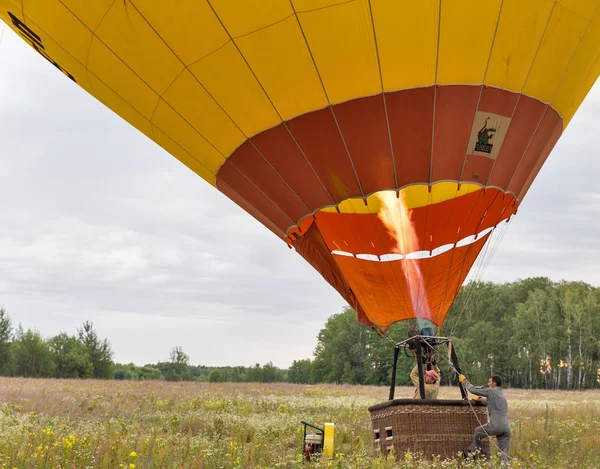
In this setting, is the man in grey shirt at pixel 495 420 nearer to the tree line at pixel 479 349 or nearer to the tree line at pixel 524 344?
the tree line at pixel 479 349

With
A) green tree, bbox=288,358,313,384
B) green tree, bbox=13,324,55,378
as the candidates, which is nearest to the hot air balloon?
green tree, bbox=13,324,55,378

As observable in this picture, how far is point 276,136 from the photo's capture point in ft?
23.0

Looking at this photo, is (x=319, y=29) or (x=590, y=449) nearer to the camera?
(x=319, y=29)

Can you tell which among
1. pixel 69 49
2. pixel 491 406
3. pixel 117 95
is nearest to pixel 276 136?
pixel 117 95

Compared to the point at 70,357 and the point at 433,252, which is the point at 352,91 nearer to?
the point at 433,252

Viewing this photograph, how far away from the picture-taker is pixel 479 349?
61.1 metres

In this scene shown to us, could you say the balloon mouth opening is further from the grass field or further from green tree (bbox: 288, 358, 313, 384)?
green tree (bbox: 288, 358, 313, 384)

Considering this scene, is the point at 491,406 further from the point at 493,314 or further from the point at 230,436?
the point at 493,314

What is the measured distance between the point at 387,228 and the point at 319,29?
2.71 meters

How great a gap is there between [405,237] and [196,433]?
5.08 meters

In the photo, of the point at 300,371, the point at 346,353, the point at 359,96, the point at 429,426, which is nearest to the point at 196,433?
the point at 429,426

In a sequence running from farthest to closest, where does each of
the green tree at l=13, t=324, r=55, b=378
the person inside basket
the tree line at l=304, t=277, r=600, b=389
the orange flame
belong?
1. the green tree at l=13, t=324, r=55, b=378
2. the tree line at l=304, t=277, r=600, b=389
3. the person inside basket
4. the orange flame

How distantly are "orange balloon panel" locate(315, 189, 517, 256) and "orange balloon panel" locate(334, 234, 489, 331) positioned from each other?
259 mm

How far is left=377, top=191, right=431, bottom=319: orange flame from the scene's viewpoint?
7262 millimetres
